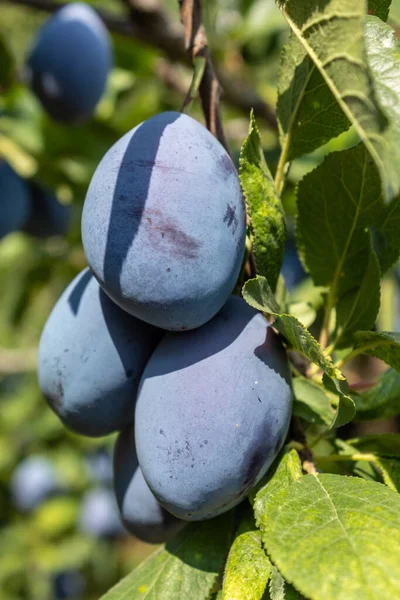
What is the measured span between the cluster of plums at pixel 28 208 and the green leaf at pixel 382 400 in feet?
3.20

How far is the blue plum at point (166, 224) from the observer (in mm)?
629

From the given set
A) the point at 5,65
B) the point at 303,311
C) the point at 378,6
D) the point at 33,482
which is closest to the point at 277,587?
the point at 303,311

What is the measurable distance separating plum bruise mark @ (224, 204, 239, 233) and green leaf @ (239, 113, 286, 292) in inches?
0.6

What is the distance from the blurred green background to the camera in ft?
5.09

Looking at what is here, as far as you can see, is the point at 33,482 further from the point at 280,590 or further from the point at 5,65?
the point at 280,590

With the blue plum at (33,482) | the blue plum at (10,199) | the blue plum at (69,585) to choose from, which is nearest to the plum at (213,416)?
the blue plum at (10,199)

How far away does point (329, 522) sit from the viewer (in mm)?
581

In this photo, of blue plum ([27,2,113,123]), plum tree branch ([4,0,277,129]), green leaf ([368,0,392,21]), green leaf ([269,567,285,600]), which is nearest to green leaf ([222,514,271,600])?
green leaf ([269,567,285,600])

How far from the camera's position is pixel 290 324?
62cm

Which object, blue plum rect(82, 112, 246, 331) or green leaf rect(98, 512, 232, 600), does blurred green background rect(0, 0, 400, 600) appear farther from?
green leaf rect(98, 512, 232, 600)

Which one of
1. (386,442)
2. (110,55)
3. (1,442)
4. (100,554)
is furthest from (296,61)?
(100,554)

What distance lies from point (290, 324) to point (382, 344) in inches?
4.4

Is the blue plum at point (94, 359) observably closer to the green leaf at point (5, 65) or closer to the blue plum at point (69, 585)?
the green leaf at point (5, 65)

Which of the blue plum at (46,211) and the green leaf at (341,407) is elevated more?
the green leaf at (341,407)
